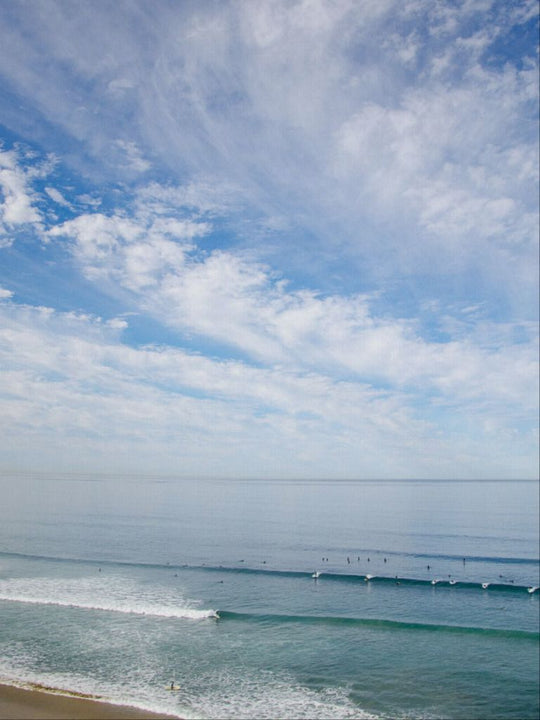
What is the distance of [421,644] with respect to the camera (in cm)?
3322

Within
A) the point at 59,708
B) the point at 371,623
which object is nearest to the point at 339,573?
the point at 371,623

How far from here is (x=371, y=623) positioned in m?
37.7

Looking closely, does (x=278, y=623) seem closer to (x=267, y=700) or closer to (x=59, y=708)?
(x=267, y=700)

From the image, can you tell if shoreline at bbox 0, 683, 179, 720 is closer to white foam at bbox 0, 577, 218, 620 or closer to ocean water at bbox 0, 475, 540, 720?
ocean water at bbox 0, 475, 540, 720

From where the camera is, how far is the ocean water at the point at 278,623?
25.8 meters

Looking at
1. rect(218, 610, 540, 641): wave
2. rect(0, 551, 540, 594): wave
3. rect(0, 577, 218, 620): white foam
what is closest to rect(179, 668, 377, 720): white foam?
rect(218, 610, 540, 641): wave

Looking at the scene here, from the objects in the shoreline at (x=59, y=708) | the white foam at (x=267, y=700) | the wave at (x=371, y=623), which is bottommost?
the shoreline at (x=59, y=708)

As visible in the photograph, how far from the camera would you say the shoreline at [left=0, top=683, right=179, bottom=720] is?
22891 millimetres

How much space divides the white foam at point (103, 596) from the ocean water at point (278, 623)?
0.19 m

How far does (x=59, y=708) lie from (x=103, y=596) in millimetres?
20839

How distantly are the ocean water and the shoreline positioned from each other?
783mm

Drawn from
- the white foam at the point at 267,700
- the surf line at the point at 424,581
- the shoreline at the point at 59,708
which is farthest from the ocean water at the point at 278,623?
the shoreline at the point at 59,708

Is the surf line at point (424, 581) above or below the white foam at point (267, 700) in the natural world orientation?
above

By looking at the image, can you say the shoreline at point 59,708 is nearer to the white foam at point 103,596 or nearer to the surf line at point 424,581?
the white foam at point 103,596
